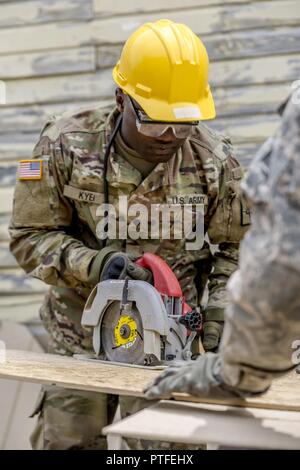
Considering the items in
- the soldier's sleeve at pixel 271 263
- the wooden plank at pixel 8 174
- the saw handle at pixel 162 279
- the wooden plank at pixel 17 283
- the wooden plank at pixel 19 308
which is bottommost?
the wooden plank at pixel 19 308

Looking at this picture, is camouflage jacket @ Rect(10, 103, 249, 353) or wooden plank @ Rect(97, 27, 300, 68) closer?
camouflage jacket @ Rect(10, 103, 249, 353)

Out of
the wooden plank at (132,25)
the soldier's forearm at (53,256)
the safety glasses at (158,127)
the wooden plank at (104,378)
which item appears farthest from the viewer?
the wooden plank at (132,25)

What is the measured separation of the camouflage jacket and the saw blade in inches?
11.1

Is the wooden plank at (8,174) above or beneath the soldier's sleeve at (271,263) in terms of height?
above

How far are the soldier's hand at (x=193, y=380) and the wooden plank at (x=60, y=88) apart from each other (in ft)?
11.6

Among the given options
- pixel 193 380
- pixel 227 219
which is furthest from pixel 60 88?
pixel 193 380

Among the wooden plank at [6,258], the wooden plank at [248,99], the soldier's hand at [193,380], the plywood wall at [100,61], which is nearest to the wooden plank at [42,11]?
the plywood wall at [100,61]

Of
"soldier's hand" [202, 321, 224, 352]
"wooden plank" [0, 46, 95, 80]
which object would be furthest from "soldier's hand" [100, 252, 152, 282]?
"wooden plank" [0, 46, 95, 80]

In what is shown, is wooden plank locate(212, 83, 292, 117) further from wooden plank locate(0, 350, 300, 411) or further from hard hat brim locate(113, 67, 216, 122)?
wooden plank locate(0, 350, 300, 411)

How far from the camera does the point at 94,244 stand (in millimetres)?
3770

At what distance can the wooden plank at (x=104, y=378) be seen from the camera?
257 cm

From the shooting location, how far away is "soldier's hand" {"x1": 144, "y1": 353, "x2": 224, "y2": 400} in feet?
7.61

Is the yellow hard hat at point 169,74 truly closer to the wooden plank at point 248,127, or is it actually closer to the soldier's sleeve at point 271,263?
the soldier's sleeve at point 271,263
